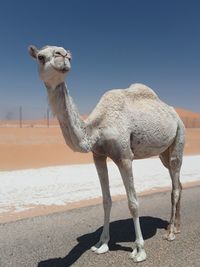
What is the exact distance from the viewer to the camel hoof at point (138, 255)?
5.25 meters

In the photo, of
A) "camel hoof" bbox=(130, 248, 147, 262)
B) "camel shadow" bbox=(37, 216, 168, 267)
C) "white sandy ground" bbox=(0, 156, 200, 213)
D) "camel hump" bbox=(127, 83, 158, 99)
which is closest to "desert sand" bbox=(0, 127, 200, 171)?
"white sandy ground" bbox=(0, 156, 200, 213)

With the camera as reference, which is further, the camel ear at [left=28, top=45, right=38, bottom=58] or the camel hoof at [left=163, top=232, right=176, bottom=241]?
the camel hoof at [left=163, top=232, right=176, bottom=241]

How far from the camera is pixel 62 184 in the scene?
38.1ft

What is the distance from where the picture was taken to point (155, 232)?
21.7ft

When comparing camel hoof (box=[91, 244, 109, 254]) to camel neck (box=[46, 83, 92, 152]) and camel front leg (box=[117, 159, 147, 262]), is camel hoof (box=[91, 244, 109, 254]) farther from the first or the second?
camel neck (box=[46, 83, 92, 152])

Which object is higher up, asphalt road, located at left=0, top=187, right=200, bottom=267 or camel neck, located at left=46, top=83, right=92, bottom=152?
camel neck, located at left=46, top=83, right=92, bottom=152

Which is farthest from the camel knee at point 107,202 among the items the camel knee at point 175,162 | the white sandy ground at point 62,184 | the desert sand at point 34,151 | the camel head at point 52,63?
the desert sand at point 34,151

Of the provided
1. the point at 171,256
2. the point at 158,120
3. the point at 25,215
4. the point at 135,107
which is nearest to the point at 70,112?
the point at 135,107

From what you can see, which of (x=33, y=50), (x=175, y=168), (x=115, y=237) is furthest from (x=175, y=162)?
(x=33, y=50)

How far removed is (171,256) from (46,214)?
307 centimetres

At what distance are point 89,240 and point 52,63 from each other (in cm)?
331

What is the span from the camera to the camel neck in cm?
456

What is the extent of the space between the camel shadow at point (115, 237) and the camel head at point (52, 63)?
2614mm

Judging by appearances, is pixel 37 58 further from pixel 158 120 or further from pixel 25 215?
pixel 25 215
